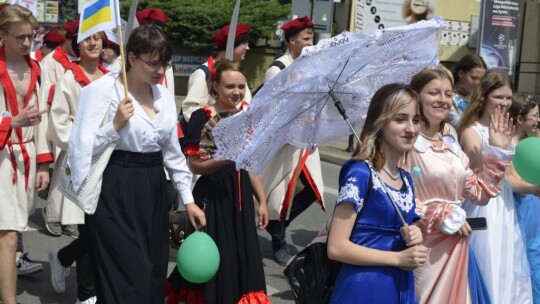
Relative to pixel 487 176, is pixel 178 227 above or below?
below

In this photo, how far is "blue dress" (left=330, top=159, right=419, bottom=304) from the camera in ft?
11.6

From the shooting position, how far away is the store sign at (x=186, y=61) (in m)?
29.5

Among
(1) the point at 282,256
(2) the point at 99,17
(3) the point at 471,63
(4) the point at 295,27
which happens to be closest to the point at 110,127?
(2) the point at 99,17

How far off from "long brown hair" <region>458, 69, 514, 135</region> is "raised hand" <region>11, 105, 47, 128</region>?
2.43 m

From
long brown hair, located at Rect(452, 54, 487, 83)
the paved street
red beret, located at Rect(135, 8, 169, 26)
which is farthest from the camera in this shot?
red beret, located at Rect(135, 8, 169, 26)

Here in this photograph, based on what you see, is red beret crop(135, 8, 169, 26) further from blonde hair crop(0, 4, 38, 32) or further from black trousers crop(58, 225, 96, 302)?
black trousers crop(58, 225, 96, 302)

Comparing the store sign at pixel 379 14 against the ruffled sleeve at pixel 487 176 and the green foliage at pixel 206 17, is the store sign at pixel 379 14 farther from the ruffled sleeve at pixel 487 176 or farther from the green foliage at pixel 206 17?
the ruffled sleeve at pixel 487 176

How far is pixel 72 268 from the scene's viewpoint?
22.7 feet

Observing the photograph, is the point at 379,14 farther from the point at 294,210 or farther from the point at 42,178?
the point at 42,178

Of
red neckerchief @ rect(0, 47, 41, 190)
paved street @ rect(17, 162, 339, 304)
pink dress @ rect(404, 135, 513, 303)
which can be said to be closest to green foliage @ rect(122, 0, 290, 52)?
paved street @ rect(17, 162, 339, 304)

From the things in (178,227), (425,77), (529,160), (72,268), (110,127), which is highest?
(425,77)

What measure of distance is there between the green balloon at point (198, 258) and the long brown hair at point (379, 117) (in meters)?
1.10

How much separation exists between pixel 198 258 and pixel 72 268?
2.84 meters

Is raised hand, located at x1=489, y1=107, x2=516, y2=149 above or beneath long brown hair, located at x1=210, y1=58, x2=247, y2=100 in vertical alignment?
beneath
